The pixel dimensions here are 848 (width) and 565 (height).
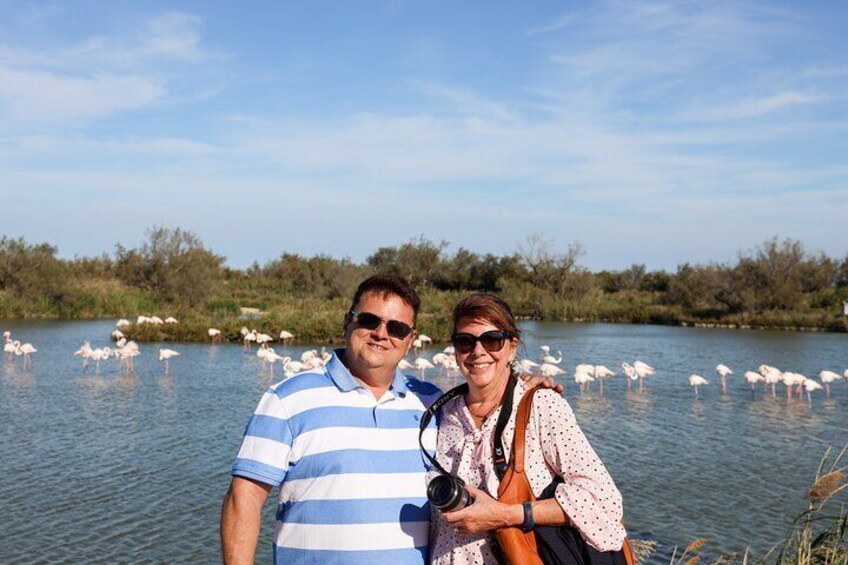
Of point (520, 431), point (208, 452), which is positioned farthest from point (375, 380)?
point (208, 452)

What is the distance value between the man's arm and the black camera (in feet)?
1.92

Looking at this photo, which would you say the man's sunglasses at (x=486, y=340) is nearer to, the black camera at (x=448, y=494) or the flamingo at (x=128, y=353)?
the black camera at (x=448, y=494)

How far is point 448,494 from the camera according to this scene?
273 centimetres

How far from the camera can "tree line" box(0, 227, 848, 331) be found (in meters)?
38.9

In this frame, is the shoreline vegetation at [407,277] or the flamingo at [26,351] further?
the shoreline vegetation at [407,277]

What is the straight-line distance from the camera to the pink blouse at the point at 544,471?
272 centimetres

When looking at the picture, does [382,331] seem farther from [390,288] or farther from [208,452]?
[208,452]

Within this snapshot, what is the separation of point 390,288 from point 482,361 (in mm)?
481

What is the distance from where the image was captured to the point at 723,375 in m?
18.8

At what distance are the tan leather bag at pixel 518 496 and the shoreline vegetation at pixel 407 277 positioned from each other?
25474 millimetres

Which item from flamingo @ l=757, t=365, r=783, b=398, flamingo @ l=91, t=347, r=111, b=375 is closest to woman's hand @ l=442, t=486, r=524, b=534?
flamingo @ l=757, t=365, r=783, b=398

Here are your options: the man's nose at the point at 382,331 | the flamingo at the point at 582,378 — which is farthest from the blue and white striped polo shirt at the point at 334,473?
the flamingo at the point at 582,378

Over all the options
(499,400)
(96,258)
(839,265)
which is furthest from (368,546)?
(96,258)

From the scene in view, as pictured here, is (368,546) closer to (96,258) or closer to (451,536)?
(451,536)
